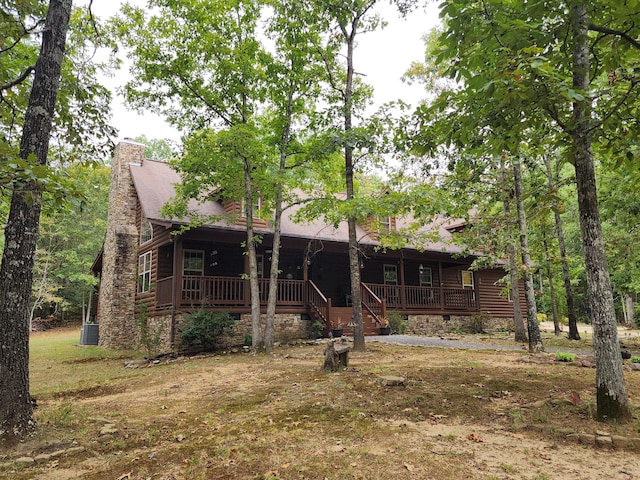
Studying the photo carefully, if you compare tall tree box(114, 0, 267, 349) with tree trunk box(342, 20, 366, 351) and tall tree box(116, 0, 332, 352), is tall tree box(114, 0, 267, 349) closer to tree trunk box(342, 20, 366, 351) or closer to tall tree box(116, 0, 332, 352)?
tall tree box(116, 0, 332, 352)

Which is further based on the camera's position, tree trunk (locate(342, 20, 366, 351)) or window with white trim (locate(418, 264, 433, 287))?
window with white trim (locate(418, 264, 433, 287))

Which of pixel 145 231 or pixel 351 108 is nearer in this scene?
pixel 351 108

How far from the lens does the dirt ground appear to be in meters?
3.86

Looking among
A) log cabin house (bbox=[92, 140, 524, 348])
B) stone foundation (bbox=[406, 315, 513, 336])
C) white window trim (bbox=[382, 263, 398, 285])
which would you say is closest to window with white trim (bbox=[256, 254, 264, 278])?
log cabin house (bbox=[92, 140, 524, 348])

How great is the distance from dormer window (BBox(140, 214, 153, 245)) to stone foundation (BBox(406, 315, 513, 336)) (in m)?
11.8

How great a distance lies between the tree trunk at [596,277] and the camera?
15.1 ft

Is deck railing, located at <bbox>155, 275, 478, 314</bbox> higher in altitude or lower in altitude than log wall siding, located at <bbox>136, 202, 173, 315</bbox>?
lower

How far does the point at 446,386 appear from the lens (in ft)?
22.3

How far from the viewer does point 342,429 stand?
495 centimetres

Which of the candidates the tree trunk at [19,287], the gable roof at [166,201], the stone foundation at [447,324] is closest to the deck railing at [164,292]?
the gable roof at [166,201]

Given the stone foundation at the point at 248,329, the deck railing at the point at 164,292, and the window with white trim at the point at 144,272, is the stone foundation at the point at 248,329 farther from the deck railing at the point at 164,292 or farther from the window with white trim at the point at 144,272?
the window with white trim at the point at 144,272

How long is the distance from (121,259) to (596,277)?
58.5 feet

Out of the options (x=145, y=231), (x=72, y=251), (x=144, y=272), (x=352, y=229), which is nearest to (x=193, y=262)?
(x=144, y=272)

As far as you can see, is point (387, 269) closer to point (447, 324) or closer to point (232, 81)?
point (447, 324)
